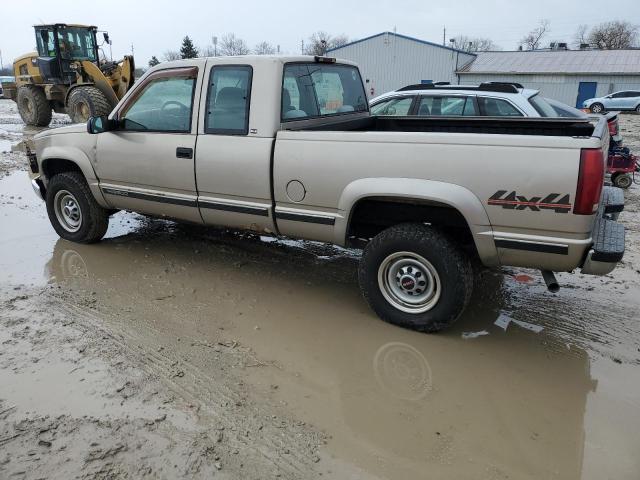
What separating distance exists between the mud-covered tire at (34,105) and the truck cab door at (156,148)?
14.5 m

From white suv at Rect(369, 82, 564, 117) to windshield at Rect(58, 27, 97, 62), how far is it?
12.0 m

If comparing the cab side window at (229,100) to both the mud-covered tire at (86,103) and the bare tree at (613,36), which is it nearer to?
the mud-covered tire at (86,103)

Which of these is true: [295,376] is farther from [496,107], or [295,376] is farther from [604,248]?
[496,107]

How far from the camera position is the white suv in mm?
7523

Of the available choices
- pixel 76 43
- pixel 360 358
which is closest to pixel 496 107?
pixel 360 358

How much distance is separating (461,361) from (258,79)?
2.76 metres

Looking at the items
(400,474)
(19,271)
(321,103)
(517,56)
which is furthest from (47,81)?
(517,56)

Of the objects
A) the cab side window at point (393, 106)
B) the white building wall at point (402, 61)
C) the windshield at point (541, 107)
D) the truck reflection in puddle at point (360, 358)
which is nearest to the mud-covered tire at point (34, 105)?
the cab side window at point (393, 106)

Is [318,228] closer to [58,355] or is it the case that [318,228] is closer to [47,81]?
[58,355]

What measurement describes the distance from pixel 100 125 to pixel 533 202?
3.91 m

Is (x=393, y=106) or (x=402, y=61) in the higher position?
(x=402, y=61)

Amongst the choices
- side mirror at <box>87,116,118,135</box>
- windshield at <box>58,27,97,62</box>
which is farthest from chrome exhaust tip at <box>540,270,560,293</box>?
windshield at <box>58,27,97,62</box>

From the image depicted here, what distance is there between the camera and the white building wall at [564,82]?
120 feet

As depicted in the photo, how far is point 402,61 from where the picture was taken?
3581 cm
